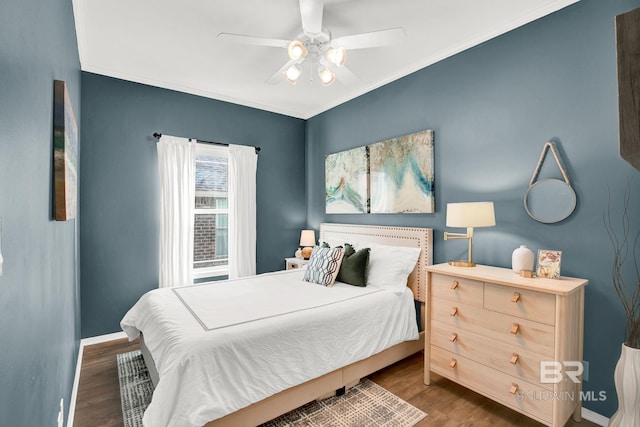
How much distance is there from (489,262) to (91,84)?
420cm

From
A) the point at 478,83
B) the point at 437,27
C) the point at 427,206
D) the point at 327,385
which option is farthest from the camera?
the point at 427,206

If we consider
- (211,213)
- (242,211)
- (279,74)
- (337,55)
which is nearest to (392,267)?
(337,55)

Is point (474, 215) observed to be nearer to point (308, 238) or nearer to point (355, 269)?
point (355, 269)

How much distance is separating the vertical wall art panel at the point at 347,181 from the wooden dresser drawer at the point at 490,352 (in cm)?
170

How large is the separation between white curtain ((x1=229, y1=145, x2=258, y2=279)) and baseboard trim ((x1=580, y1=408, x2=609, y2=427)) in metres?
3.47

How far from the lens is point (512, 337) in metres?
2.02

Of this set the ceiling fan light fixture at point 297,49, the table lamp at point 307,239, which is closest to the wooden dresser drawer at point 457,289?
the ceiling fan light fixture at point 297,49

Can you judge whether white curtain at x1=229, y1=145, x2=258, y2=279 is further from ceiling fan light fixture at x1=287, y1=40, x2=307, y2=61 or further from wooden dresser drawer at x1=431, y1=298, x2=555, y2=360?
wooden dresser drawer at x1=431, y1=298, x2=555, y2=360

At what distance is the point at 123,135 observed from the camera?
3.44 m

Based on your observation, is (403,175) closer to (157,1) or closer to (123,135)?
(157,1)

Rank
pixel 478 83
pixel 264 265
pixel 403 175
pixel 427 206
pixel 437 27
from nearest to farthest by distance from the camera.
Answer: pixel 437 27 → pixel 478 83 → pixel 427 206 → pixel 403 175 → pixel 264 265

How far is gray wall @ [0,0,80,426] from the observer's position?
769 mm

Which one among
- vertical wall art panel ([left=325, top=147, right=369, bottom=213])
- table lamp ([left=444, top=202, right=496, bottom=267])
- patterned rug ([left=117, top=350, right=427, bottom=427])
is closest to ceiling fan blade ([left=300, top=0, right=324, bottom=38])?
table lamp ([left=444, top=202, right=496, bottom=267])

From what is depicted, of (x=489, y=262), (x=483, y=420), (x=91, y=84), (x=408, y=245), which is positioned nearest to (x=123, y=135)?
(x=91, y=84)
